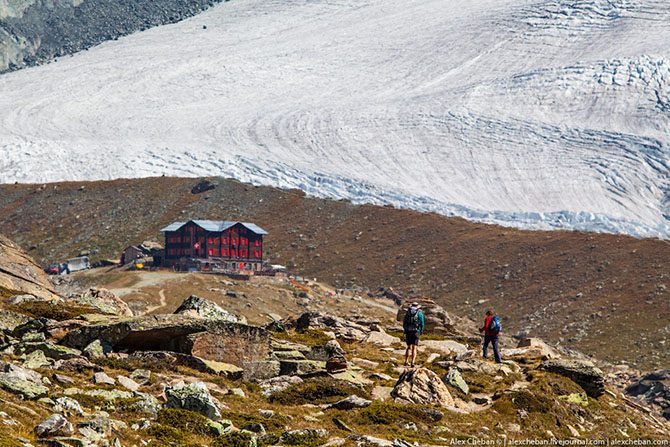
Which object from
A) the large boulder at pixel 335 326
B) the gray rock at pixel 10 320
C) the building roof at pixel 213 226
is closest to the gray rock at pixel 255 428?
the gray rock at pixel 10 320

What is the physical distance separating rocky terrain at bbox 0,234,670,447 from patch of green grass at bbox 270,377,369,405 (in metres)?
0.03

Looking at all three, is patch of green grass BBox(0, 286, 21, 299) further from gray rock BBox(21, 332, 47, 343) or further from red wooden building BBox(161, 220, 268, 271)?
red wooden building BBox(161, 220, 268, 271)

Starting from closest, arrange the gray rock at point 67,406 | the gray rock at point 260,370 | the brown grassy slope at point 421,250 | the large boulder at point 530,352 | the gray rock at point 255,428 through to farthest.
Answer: the gray rock at point 67,406 < the gray rock at point 255,428 < the gray rock at point 260,370 < the large boulder at point 530,352 < the brown grassy slope at point 421,250

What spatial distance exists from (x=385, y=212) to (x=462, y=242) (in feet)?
46.8

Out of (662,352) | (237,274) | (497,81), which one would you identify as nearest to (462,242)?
(237,274)

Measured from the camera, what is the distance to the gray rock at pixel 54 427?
14.2 metres

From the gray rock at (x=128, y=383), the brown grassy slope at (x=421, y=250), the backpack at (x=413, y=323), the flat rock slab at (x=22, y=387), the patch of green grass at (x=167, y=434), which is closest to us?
the patch of green grass at (x=167, y=434)

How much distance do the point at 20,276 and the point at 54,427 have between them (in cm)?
1697

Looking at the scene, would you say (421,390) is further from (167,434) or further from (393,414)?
(167,434)

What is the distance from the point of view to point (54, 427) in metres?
14.4

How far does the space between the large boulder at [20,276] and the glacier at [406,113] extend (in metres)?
99.1

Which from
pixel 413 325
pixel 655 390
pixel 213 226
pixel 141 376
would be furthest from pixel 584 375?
pixel 213 226

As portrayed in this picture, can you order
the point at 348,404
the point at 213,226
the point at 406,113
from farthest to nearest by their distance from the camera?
the point at 406,113
the point at 213,226
the point at 348,404

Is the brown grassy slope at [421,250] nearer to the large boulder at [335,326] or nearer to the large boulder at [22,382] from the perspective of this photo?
the large boulder at [335,326]
